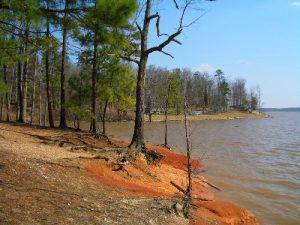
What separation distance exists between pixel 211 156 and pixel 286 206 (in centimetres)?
1271

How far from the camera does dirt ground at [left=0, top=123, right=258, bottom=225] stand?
752 cm

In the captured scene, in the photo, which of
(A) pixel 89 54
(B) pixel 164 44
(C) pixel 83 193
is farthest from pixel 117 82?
(C) pixel 83 193

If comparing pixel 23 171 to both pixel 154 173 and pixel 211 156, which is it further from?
pixel 211 156

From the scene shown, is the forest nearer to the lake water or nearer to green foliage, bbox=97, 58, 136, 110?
green foliage, bbox=97, 58, 136, 110

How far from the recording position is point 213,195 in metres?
16.1

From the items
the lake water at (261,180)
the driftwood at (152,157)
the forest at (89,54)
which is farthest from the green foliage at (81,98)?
the driftwood at (152,157)

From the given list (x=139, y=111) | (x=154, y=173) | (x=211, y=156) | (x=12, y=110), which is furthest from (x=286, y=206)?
(x=12, y=110)

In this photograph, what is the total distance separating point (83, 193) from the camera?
918 centimetres

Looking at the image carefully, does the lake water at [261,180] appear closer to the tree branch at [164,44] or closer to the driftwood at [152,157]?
the driftwood at [152,157]

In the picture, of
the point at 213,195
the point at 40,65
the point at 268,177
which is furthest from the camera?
the point at 40,65

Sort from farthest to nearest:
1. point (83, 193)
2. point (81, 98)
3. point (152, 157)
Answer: point (81, 98), point (152, 157), point (83, 193)

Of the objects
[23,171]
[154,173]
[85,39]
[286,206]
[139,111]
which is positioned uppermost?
[85,39]

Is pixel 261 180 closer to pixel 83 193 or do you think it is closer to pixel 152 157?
pixel 152 157

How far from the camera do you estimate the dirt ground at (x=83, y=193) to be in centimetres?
752
